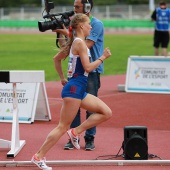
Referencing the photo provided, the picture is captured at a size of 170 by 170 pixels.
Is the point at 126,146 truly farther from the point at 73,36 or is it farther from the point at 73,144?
the point at 73,36

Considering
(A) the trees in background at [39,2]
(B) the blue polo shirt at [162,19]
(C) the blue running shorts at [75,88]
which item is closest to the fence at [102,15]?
(A) the trees in background at [39,2]

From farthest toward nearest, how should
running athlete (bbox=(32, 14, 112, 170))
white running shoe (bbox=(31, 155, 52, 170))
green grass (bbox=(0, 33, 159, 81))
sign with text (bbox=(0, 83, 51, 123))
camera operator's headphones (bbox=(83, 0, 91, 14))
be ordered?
green grass (bbox=(0, 33, 159, 81)) < sign with text (bbox=(0, 83, 51, 123)) < camera operator's headphones (bbox=(83, 0, 91, 14)) < running athlete (bbox=(32, 14, 112, 170)) < white running shoe (bbox=(31, 155, 52, 170))

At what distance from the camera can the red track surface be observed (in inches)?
383

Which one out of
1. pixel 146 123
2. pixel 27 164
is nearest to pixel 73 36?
pixel 27 164

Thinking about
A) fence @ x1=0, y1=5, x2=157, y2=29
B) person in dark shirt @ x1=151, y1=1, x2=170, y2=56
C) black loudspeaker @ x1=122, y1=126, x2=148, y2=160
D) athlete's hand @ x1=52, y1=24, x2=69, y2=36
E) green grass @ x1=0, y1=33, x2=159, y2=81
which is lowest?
fence @ x1=0, y1=5, x2=157, y2=29

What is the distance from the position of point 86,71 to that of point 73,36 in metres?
0.56

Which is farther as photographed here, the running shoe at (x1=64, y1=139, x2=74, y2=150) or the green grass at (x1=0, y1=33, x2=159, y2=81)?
the green grass at (x1=0, y1=33, x2=159, y2=81)

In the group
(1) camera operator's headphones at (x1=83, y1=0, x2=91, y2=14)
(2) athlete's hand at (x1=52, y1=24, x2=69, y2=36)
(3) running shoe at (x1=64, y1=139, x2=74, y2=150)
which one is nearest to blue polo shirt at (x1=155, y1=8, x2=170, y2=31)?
(3) running shoe at (x1=64, y1=139, x2=74, y2=150)

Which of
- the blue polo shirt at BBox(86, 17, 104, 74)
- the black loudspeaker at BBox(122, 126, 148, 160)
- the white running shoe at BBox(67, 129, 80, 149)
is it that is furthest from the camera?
the blue polo shirt at BBox(86, 17, 104, 74)

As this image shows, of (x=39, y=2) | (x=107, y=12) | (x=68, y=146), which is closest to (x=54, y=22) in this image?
(x=68, y=146)

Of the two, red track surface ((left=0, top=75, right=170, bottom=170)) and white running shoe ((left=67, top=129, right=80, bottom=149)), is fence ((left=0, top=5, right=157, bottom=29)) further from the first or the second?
white running shoe ((left=67, top=129, right=80, bottom=149))

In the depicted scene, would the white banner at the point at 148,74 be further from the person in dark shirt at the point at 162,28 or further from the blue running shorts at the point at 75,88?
the blue running shorts at the point at 75,88

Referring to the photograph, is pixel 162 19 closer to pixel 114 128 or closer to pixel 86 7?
pixel 114 128

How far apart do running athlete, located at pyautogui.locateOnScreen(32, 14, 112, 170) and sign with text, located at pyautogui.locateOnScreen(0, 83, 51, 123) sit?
363 cm
